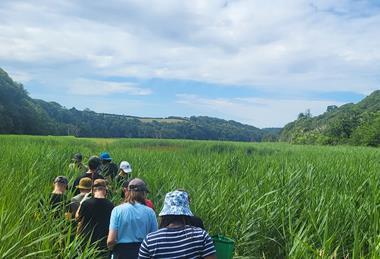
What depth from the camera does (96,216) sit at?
5.11 meters

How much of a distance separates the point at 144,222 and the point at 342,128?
244 ft

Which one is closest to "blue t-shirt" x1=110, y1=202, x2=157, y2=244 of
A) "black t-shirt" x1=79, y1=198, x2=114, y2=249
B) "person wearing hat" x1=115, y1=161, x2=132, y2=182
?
"black t-shirt" x1=79, y1=198, x2=114, y2=249

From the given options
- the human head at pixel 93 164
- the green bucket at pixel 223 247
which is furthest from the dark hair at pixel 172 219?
the human head at pixel 93 164

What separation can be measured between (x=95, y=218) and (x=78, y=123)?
88727 millimetres

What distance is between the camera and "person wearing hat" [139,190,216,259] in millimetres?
3221

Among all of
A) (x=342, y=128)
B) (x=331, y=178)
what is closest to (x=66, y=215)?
(x=331, y=178)

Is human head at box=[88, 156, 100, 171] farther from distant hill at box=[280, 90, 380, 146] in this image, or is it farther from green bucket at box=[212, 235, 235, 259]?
distant hill at box=[280, 90, 380, 146]

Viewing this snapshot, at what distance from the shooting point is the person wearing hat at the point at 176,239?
10.6 ft

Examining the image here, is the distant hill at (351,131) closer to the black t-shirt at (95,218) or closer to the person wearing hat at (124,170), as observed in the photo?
the person wearing hat at (124,170)

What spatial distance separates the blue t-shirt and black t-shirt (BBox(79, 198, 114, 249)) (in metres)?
0.61

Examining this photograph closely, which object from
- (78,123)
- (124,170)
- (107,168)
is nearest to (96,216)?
(124,170)

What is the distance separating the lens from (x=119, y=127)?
327ft

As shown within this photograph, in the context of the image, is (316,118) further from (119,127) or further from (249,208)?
(249,208)

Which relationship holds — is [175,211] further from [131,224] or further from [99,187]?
[99,187]
